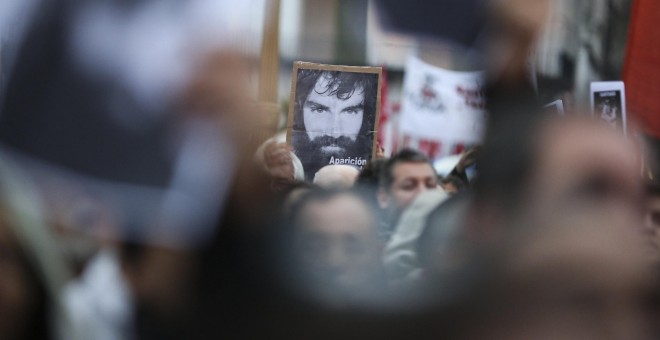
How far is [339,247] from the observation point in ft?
4.21

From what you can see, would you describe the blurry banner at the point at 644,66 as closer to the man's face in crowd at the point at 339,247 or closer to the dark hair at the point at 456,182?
the dark hair at the point at 456,182

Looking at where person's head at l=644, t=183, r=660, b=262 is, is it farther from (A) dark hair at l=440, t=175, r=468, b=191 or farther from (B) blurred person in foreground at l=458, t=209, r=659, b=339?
(A) dark hair at l=440, t=175, r=468, b=191

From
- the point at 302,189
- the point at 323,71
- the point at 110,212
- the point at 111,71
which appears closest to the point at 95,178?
the point at 110,212

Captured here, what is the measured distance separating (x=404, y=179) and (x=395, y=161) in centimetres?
7

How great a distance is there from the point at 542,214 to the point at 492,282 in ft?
0.41

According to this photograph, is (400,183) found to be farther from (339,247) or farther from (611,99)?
(611,99)

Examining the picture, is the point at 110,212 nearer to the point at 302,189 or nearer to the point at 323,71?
the point at 302,189

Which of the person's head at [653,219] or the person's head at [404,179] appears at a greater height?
the person's head at [404,179]

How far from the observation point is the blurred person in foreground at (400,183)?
4.29 ft

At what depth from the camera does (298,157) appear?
5.22 feet

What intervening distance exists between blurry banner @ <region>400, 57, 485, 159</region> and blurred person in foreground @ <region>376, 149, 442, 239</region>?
7cm

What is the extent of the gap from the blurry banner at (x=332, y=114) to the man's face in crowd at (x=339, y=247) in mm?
289

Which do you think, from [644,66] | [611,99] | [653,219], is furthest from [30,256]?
[644,66]

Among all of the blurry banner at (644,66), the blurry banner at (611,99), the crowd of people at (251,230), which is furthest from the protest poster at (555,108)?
the blurry banner at (644,66)
